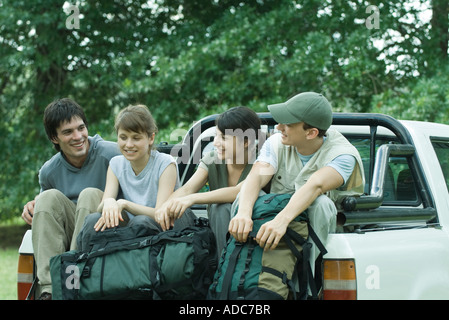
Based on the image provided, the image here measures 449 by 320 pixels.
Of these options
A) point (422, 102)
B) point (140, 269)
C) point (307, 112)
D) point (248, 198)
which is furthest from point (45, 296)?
point (422, 102)

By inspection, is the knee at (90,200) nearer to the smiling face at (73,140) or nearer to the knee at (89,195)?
the knee at (89,195)

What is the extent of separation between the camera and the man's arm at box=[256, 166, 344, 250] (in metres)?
2.40

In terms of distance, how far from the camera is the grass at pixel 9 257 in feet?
27.4

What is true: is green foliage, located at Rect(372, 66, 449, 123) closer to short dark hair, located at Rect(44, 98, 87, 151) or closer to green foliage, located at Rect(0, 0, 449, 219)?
green foliage, located at Rect(0, 0, 449, 219)

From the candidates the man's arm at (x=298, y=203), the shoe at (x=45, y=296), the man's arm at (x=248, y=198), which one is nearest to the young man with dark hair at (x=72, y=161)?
the shoe at (x=45, y=296)

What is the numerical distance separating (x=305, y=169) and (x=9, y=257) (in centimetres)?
1000

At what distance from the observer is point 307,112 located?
9.25ft

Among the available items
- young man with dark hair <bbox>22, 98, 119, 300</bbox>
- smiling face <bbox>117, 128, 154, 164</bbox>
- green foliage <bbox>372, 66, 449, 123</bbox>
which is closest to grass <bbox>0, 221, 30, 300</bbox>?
young man with dark hair <bbox>22, 98, 119, 300</bbox>

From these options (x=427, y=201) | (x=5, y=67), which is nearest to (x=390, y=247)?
(x=427, y=201)

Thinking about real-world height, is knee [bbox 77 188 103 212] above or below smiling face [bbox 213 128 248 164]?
below

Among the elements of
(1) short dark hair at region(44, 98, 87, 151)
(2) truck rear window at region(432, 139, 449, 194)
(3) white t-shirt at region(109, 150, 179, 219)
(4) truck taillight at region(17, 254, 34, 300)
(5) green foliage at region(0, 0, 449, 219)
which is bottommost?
(4) truck taillight at region(17, 254, 34, 300)

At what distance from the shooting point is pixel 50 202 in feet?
9.53

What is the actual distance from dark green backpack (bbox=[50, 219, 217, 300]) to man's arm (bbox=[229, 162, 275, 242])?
16 cm
